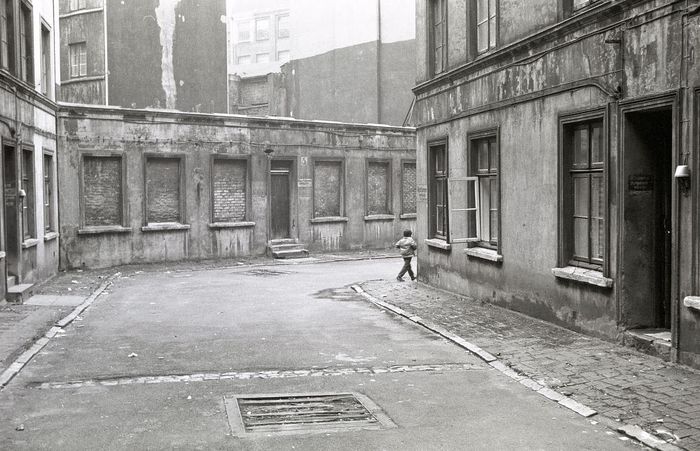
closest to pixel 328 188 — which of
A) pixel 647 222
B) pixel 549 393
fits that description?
pixel 647 222

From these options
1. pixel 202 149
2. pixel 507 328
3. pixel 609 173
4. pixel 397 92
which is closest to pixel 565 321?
pixel 507 328

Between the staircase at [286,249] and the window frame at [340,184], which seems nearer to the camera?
the staircase at [286,249]

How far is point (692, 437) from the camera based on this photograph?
620cm

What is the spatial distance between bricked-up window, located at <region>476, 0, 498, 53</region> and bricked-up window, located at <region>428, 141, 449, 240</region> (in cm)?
266

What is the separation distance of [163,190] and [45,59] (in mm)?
5297

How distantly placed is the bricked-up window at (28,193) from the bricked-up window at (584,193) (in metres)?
11.9

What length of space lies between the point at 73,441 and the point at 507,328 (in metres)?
6.89

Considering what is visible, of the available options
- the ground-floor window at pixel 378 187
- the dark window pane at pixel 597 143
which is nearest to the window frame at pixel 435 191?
the dark window pane at pixel 597 143

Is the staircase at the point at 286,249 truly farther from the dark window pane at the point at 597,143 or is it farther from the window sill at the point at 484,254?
the dark window pane at the point at 597,143

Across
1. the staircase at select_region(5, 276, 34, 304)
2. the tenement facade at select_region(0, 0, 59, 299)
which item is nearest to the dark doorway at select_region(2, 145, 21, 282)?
the tenement facade at select_region(0, 0, 59, 299)

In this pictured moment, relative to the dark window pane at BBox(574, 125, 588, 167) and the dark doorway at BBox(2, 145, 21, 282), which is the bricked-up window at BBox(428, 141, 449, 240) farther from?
the dark doorway at BBox(2, 145, 21, 282)

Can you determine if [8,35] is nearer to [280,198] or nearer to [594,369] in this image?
[280,198]

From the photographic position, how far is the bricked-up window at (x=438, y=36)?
1590 cm

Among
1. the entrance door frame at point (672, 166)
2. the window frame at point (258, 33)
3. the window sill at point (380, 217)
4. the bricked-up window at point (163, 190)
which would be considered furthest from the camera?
the window frame at point (258, 33)
